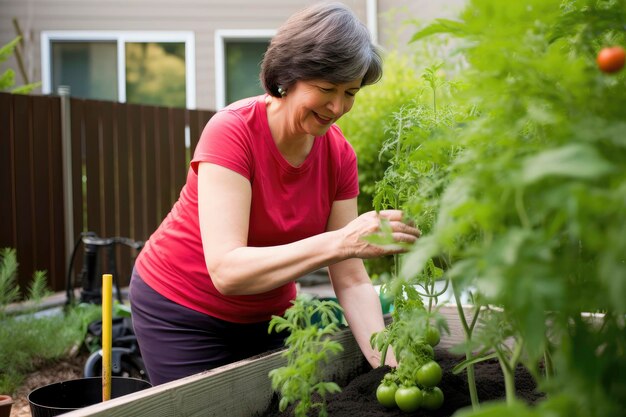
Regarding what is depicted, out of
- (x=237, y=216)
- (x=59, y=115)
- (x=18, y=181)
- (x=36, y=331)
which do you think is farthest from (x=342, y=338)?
(x=59, y=115)

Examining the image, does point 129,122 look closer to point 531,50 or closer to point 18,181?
point 18,181

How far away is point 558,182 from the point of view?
791 mm

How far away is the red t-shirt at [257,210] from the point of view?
6.88 ft

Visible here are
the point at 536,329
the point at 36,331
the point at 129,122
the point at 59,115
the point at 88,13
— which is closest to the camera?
the point at 536,329

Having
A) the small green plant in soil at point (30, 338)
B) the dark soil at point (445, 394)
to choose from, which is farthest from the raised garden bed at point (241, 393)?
the small green plant in soil at point (30, 338)

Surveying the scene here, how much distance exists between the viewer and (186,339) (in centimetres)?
222

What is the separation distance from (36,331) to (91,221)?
2.55 metres

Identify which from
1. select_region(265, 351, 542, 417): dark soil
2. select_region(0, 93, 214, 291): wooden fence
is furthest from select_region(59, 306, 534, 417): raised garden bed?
select_region(0, 93, 214, 291): wooden fence

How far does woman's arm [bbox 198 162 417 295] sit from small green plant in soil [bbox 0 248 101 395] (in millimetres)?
2547

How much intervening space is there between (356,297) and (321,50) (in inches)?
30.3

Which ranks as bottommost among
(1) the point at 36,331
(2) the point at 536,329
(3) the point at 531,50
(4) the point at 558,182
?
(1) the point at 36,331

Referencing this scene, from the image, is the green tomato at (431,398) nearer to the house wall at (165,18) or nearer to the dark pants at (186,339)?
the dark pants at (186,339)

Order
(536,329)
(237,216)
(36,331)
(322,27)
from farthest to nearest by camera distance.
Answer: (36,331), (322,27), (237,216), (536,329)

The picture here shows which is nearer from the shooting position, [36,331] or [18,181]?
[36,331]
